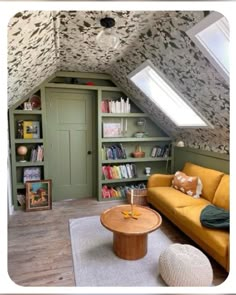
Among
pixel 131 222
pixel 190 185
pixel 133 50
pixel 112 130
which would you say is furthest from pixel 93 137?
pixel 131 222

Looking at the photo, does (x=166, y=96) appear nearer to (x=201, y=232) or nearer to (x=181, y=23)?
(x=181, y=23)

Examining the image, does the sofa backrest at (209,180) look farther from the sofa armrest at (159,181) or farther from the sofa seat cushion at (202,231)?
the sofa armrest at (159,181)

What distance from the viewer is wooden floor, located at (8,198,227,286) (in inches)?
71.6

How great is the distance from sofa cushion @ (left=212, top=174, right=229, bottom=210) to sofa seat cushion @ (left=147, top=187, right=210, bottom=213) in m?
0.15

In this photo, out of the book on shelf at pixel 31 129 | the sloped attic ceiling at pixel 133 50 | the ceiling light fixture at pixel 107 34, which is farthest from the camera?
the book on shelf at pixel 31 129

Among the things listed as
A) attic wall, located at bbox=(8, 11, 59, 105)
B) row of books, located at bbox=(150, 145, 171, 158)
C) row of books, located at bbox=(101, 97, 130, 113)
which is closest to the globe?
attic wall, located at bbox=(8, 11, 59, 105)

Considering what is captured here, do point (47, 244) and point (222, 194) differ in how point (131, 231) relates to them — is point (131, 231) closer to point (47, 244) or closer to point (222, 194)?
point (47, 244)

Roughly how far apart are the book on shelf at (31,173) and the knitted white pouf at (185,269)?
248 cm

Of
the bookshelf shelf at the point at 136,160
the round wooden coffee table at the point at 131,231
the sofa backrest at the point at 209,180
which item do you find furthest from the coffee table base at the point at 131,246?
the bookshelf shelf at the point at 136,160

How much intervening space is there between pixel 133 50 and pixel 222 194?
2.07m

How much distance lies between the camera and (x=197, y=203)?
2.62 metres

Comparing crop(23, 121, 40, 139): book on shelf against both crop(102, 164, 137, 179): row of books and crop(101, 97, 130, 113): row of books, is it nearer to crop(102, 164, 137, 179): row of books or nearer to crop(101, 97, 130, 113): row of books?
crop(101, 97, 130, 113): row of books

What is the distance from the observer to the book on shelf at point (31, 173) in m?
3.37
